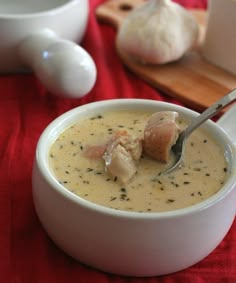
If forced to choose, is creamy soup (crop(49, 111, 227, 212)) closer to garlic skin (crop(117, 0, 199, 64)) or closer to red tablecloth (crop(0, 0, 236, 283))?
red tablecloth (crop(0, 0, 236, 283))

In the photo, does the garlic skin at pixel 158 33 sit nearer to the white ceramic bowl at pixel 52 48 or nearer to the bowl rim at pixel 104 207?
the white ceramic bowl at pixel 52 48

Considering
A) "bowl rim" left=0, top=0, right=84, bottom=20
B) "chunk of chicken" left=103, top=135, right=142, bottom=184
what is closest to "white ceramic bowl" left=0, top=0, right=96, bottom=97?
"bowl rim" left=0, top=0, right=84, bottom=20

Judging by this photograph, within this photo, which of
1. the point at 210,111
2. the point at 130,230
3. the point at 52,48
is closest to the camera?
the point at 130,230

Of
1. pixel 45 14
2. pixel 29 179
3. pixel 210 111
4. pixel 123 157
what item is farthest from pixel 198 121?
pixel 45 14

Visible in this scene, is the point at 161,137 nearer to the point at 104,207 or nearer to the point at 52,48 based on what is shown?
the point at 104,207

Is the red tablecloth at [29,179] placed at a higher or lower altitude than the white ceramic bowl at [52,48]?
lower

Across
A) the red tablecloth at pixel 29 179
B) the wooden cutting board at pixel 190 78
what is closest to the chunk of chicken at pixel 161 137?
the red tablecloth at pixel 29 179
